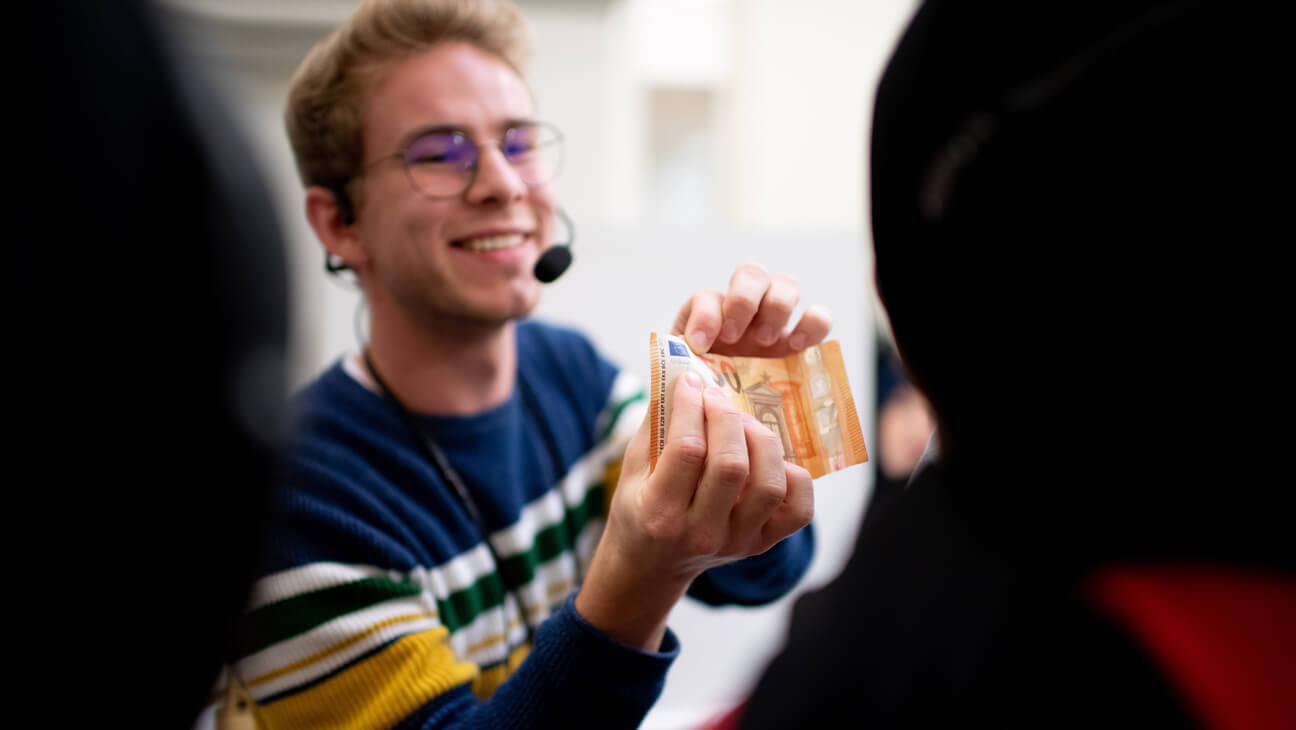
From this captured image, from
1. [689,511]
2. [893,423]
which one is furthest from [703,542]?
[893,423]

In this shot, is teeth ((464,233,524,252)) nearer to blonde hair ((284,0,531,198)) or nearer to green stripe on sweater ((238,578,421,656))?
blonde hair ((284,0,531,198))

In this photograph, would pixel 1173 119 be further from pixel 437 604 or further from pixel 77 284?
pixel 437 604

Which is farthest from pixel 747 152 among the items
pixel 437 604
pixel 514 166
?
pixel 437 604

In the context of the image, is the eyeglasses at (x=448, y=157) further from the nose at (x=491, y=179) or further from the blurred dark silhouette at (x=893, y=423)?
the blurred dark silhouette at (x=893, y=423)

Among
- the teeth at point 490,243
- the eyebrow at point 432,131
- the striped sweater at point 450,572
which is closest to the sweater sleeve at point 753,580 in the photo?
the striped sweater at point 450,572

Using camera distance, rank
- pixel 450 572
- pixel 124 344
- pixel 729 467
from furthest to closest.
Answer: pixel 450 572 → pixel 729 467 → pixel 124 344

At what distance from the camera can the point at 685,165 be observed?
4051mm

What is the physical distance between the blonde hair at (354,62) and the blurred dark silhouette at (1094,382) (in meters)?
0.57

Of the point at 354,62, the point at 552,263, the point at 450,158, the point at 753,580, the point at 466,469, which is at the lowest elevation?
the point at 753,580

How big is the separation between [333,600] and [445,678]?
126mm

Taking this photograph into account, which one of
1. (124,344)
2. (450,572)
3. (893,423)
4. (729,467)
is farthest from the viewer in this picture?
(893,423)

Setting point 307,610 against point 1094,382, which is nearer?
point 1094,382

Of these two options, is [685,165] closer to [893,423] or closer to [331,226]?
[893,423]

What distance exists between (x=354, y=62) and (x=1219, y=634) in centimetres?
82
